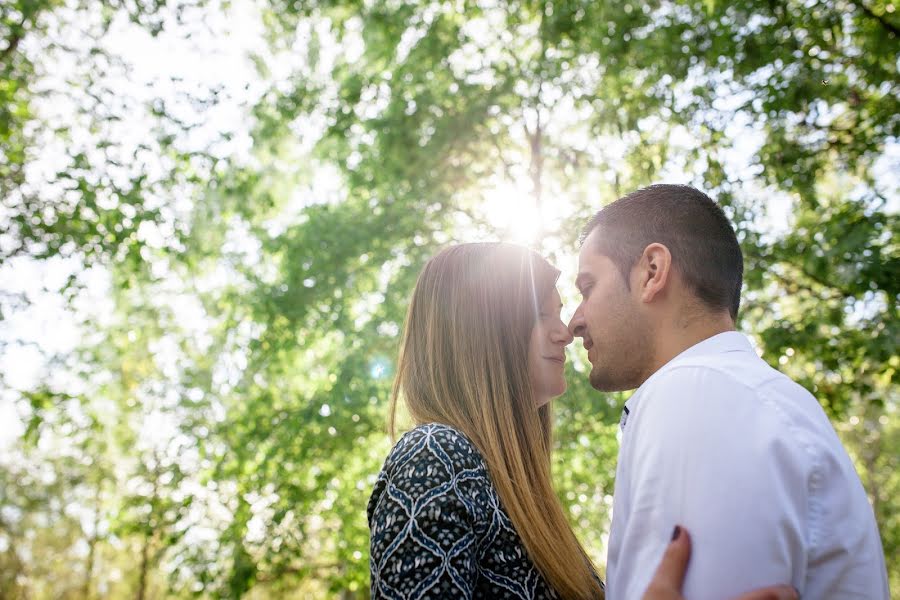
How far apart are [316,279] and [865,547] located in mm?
9500

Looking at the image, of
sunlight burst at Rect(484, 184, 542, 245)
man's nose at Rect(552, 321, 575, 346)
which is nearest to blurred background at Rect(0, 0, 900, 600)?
sunlight burst at Rect(484, 184, 542, 245)

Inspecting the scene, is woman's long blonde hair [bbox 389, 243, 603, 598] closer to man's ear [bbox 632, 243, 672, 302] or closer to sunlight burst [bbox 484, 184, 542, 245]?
man's ear [bbox 632, 243, 672, 302]

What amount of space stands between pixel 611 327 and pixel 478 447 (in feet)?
1.82

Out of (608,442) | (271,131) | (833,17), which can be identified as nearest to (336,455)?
(608,442)

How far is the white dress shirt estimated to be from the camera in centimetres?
150

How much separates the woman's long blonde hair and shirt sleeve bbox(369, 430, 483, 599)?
10.3 inches

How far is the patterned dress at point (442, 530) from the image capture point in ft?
6.37

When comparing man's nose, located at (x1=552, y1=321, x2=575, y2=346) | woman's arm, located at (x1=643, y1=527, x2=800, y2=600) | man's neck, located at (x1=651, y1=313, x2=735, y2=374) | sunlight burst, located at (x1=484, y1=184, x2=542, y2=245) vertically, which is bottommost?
woman's arm, located at (x1=643, y1=527, x2=800, y2=600)

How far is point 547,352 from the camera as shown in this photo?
2805 millimetres

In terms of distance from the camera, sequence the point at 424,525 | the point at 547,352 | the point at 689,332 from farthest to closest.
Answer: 1. the point at 547,352
2. the point at 689,332
3. the point at 424,525

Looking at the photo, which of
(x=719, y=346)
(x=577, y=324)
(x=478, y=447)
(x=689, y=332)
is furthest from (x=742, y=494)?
(x=577, y=324)

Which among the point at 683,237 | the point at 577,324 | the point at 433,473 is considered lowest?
the point at 433,473

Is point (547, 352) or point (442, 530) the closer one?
point (442, 530)

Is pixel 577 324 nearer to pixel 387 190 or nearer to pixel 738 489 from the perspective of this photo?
pixel 738 489
